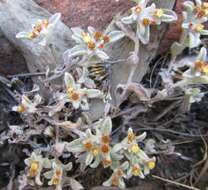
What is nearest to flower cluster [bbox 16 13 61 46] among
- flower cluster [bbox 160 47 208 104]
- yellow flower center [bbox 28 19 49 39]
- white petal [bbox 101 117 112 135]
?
yellow flower center [bbox 28 19 49 39]

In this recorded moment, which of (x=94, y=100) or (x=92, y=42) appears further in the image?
(x=94, y=100)

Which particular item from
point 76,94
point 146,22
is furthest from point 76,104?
point 146,22

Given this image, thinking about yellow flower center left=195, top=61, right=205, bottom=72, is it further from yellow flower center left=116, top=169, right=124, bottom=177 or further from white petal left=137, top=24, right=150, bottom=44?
yellow flower center left=116, top=169, right=124, bottom=177

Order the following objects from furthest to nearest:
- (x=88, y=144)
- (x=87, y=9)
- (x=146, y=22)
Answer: (x=87, y=9)
(x=146, y=22)
(x=88, y=144)

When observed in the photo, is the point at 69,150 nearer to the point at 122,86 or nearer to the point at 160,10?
the point at 122,86

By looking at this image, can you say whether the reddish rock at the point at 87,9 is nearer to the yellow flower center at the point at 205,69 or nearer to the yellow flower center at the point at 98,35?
the yellow flower center at the point at 98,35

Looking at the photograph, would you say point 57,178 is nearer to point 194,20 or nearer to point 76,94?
point 76,94
